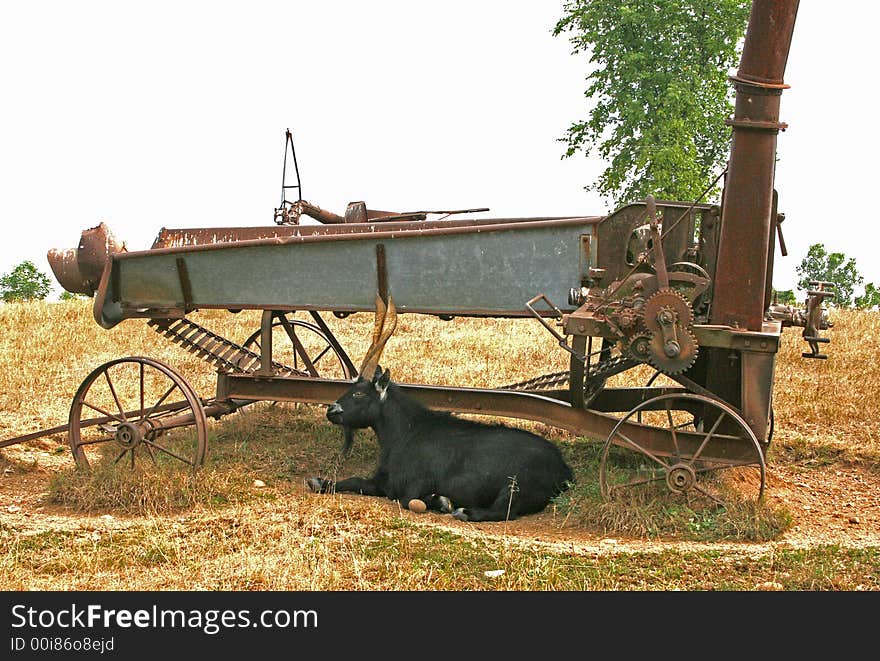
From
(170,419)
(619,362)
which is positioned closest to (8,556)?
(170,419)

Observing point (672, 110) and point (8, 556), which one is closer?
point (8, 556)

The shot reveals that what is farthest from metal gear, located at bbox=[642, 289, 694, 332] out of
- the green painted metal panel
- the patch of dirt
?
the patch of dirt

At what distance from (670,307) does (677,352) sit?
32 centimetres

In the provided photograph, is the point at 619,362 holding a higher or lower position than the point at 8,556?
higher

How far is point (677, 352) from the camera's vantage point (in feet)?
21.8

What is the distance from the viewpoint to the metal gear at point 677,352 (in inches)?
262

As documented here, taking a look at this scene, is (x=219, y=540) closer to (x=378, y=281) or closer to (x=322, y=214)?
(x=378, y=281)

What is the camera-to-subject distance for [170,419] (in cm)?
803

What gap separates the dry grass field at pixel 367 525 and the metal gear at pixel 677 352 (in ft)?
3.59

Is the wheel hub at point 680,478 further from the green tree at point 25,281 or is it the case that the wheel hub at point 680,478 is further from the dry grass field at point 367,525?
the green tree at point 25,281

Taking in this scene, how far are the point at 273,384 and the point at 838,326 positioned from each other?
10.1 metres

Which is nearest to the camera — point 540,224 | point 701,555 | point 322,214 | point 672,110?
point 701,555

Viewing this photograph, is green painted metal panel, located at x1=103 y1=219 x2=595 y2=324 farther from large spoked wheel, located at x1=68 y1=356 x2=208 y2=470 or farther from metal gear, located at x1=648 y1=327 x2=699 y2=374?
metal gear, located at x1=648 y1=327 x2=699 y2=374

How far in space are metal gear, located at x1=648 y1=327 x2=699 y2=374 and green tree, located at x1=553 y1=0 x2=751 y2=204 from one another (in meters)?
18.3
